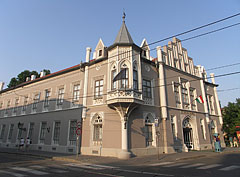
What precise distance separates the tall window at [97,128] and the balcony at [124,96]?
300 centimetres

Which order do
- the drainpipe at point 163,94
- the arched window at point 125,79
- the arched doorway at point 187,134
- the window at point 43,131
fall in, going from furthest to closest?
the window at point 43,131
the arched doorway at point 187,134
the drainpipe at point 163,94
the arched window at point 125,79

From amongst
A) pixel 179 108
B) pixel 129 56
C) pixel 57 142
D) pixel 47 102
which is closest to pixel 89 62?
pixel 129 56

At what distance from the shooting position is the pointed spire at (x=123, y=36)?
17.7m

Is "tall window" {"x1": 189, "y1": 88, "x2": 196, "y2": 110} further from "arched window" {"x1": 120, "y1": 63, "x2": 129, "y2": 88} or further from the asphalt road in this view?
the asphalt road

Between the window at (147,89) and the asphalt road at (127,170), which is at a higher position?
the window at (147,89)

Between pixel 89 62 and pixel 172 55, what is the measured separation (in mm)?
12038

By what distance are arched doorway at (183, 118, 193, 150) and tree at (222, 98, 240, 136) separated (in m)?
11.2

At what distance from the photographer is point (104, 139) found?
1664cm

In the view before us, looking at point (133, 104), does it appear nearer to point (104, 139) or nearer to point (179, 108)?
point (104, 139)

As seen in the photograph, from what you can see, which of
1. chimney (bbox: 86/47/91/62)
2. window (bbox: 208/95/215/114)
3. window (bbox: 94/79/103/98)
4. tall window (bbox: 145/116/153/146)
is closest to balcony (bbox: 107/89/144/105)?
window (bbox: 94/79/103/98)

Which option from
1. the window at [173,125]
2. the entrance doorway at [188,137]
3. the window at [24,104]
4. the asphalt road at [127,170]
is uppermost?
the window at [24,104]

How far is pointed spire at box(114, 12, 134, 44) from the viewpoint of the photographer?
17.7 metres

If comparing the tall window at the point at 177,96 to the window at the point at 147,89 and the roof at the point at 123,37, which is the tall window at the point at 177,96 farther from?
the roof at the point at 123,37

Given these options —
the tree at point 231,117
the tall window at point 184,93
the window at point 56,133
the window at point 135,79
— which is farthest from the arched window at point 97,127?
the tree at point 231,117
